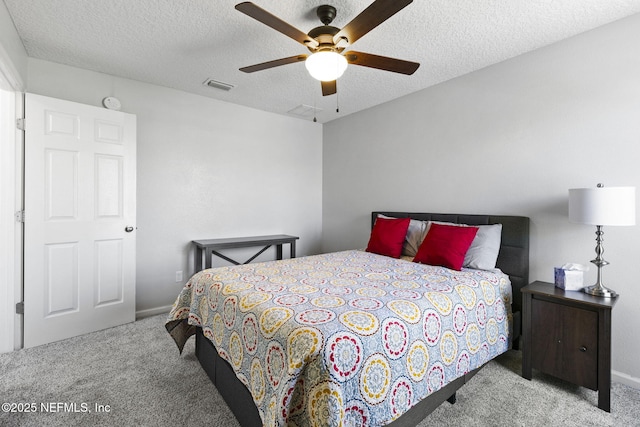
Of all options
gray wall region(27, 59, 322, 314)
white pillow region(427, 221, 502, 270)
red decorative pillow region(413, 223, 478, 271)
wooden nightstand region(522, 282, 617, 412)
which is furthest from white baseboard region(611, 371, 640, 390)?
gray wall region(27, 59, 322, 314)

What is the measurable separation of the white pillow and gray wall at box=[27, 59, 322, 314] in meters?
2.60

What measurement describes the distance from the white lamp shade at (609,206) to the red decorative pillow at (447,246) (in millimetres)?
745

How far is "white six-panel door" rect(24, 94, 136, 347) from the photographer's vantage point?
2484 mm

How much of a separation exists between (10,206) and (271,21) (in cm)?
254

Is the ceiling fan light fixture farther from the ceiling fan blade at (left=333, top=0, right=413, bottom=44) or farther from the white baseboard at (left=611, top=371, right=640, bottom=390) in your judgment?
the white baseboard at (left=611, top=371, right=640, bottom=390)

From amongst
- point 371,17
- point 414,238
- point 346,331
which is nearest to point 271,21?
point 371,17

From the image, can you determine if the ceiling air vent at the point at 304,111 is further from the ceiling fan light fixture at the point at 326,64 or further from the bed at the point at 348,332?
the bed at the point at 348,332

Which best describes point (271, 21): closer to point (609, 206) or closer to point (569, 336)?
point (609, 206)

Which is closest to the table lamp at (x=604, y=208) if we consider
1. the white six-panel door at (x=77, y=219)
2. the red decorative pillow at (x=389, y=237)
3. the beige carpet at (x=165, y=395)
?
the beige carpet at (x=165, y=395)

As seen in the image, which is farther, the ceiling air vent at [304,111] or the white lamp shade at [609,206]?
the ceiling air vent at [304,111]

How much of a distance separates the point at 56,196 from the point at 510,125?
403 centimetres

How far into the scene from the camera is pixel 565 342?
1.95m

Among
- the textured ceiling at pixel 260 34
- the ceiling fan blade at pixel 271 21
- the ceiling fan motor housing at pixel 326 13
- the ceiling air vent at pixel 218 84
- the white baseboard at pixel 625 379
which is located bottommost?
the white baseboard at pixel 625 379

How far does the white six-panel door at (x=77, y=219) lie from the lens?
2.48m
